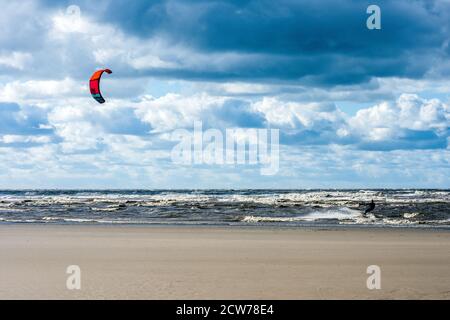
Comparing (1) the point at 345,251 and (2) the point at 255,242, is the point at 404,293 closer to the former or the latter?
(1) the point at 345,251

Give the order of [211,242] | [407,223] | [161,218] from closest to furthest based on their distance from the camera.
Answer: [211,242], [407,223], [161,218]

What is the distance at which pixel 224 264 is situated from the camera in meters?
15.4

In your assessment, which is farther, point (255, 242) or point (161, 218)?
point (161, 218)

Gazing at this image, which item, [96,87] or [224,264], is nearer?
[224,264]

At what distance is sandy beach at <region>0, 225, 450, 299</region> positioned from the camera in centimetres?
1184

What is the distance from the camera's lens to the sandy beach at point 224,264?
11.8 m

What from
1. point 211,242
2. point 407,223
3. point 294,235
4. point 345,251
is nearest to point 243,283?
point 345,251

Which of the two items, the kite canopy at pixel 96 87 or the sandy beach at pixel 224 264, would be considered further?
the kite canopy at pixel 96 87

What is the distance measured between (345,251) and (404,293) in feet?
21.8

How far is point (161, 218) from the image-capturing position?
1399 inches

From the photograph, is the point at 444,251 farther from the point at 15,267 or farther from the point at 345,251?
the point at 15,267

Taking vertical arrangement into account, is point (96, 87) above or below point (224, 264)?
above

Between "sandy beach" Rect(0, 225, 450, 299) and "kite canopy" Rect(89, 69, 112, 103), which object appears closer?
"sandy beach" Rect(0, 225, 450, 299)
